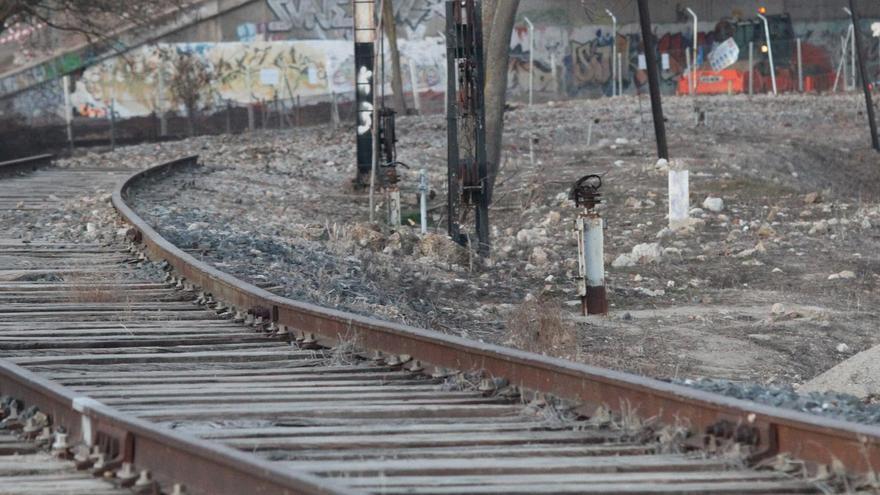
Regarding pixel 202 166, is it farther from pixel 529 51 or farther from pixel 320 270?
pixel 529 51

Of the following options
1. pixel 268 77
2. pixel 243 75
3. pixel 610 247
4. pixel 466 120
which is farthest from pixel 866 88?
pixel 243 75

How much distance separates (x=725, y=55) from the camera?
46.5 m

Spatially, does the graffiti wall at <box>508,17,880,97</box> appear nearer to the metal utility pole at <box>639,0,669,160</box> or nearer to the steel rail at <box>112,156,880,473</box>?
the metal utility pole at <box>639,0,669,160</box>

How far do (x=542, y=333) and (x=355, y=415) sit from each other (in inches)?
171

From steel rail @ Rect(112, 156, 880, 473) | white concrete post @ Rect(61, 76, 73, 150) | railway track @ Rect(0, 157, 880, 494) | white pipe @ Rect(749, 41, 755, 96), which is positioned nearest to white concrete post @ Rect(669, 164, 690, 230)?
steel rail @ Rect(112, 156, 880, 473)

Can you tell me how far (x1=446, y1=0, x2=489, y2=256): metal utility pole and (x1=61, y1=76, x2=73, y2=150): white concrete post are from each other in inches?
892

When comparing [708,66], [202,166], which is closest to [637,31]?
[708,66]

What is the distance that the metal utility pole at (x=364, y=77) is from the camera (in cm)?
2345

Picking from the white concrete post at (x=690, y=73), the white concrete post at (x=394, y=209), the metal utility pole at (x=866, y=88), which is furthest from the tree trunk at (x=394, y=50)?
the white concrete post at (x=394, y=209)

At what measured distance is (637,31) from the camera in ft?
176

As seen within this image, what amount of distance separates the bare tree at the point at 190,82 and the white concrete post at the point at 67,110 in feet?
11.4

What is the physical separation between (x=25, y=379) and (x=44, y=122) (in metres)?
37.1

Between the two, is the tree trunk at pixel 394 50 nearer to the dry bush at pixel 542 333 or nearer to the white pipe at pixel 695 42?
the white pipe at pixel 695 42

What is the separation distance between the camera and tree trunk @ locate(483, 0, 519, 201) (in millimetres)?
21219
